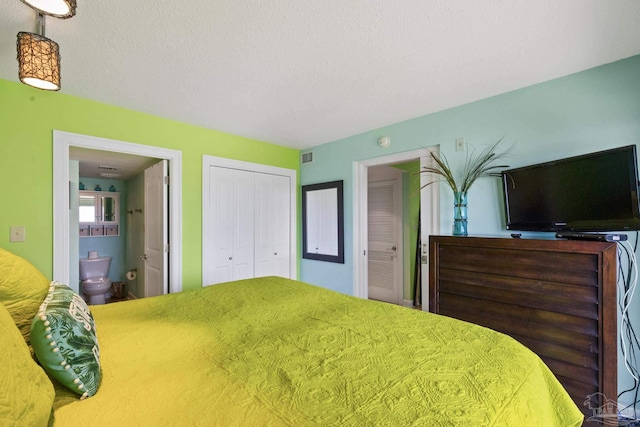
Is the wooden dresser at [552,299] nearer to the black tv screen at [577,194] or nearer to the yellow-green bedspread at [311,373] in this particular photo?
the black tv screen at [577,194]

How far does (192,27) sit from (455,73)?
1.67 meters

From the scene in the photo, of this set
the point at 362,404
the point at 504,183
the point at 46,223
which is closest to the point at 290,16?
the point at 362,404

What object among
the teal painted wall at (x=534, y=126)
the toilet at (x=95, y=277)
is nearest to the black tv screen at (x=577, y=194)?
the teal painted wall at (x=534, y=126)

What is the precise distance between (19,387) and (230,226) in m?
2.67

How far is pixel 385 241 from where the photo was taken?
14.0ft

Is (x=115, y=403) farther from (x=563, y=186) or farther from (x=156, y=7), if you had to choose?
(x=563, y=186)

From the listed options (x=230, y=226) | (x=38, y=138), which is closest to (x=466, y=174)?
(x=230, y=226)

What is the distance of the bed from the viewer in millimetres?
692

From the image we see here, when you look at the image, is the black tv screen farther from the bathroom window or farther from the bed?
the bathroom window

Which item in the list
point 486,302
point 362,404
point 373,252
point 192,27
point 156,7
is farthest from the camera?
point 373,252

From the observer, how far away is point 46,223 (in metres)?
2.10

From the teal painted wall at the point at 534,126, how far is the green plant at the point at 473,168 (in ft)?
0.19

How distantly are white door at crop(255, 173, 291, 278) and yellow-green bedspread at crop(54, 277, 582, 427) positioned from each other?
6.61 ft

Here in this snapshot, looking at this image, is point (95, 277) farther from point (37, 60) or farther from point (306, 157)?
point (37, 60)
